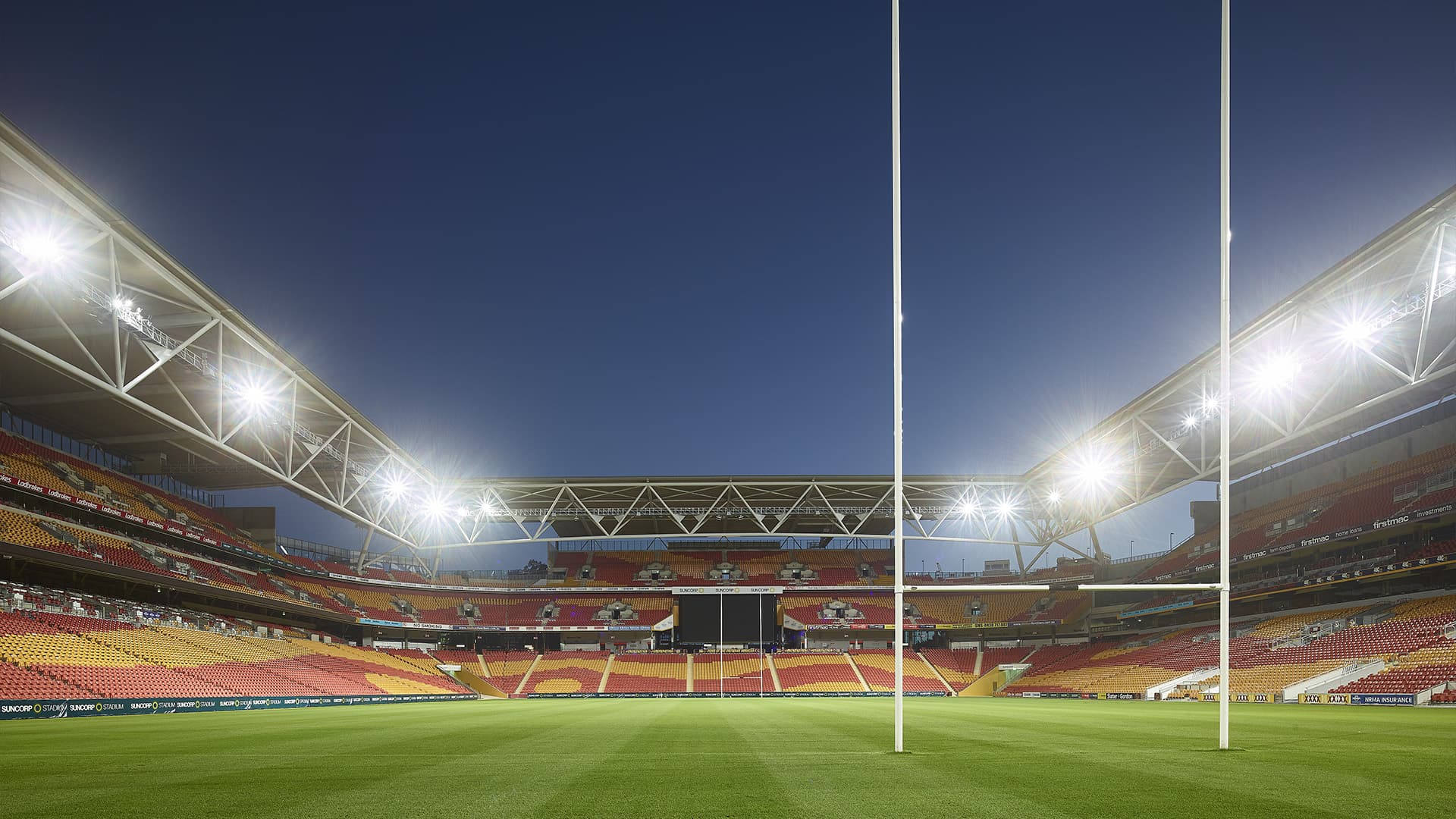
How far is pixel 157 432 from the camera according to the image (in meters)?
43.7

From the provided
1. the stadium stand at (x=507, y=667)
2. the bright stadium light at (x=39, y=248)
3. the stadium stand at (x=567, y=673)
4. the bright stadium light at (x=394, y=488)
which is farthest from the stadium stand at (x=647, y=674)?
the bright stadium light at (x=39, y=248)

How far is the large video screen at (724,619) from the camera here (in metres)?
61.4

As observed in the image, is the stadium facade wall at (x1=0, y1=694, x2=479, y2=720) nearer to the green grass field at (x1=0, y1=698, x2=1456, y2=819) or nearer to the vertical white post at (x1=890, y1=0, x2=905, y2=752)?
the green grass field at (x1=0, y1=698, x2=1456, y2=819)

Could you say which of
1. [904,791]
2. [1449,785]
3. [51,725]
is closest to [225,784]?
[904,791]

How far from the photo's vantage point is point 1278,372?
3219 centimetres

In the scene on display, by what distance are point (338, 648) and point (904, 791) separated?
1927 inches

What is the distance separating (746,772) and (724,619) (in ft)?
176

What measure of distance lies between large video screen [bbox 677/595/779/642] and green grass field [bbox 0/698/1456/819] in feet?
147

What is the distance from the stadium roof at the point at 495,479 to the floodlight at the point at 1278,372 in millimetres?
101

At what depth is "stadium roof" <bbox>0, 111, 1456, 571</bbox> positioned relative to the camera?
24688mm

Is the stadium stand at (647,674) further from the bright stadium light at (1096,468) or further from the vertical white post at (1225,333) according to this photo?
the vertical white post at (1225,333)

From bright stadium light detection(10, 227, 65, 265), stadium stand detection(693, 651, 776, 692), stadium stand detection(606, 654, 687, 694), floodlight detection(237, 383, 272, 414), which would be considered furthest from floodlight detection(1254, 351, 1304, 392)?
bright stadium light detection(10, 227, 65, 265)

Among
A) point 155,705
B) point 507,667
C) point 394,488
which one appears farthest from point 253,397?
point 507,667

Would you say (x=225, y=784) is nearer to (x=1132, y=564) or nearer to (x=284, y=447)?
(x=284, y=447)
